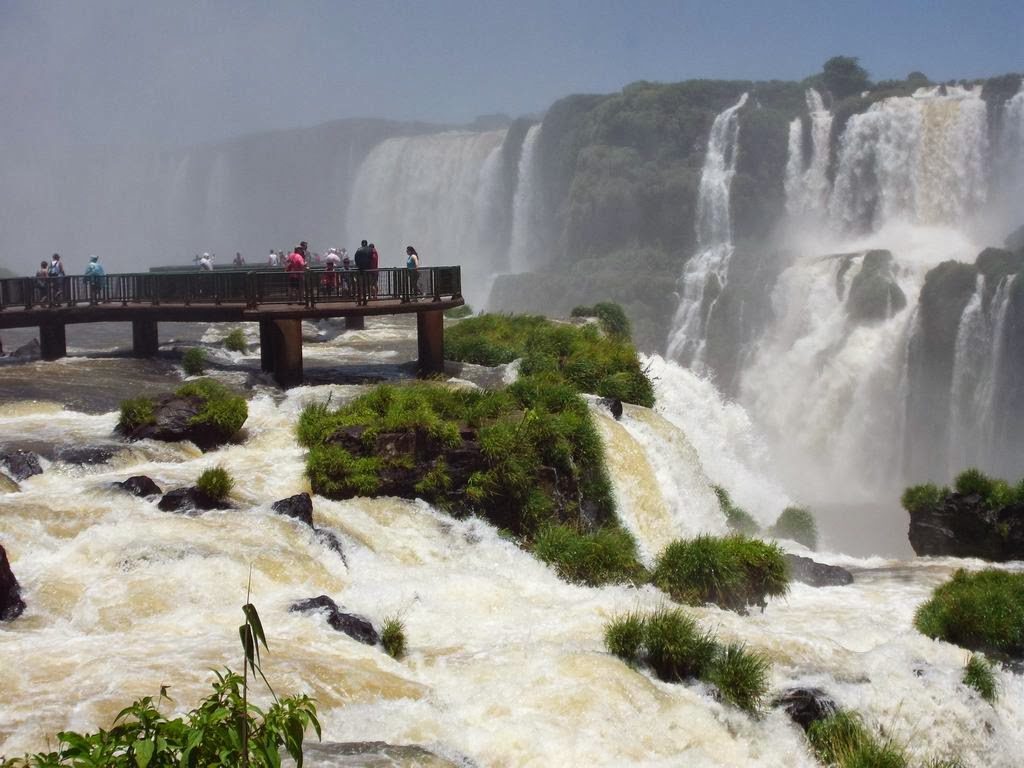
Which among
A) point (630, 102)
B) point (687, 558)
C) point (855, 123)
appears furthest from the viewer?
point (630, 102)

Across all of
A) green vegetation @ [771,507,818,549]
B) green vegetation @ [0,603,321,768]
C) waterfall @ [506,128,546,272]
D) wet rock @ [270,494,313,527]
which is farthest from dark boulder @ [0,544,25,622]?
waterfall @ [506,128,546,272]

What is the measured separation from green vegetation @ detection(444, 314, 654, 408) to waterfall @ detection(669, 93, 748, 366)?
2139 centimetres

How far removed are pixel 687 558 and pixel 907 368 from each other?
2660 cm

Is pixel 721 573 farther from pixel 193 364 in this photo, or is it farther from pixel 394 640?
pixel 193 364

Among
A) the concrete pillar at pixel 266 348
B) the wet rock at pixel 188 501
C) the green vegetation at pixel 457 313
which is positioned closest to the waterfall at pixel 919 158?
the green vegetation at pixel 457 313

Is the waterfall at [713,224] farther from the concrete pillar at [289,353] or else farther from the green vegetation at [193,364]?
the concrete pillar at [289,353]

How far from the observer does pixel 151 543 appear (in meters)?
11.3

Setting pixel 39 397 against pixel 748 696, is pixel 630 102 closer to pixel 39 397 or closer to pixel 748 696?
pixel 39 397

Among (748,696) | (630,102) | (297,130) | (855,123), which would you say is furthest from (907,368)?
(297,130)

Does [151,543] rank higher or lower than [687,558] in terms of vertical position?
higher

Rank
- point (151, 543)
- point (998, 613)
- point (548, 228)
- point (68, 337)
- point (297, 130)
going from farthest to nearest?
point (297, 130) < point (548, 228) < point (68, 337) < point (998, 613) < point (151, 543)

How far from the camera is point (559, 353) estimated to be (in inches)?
934

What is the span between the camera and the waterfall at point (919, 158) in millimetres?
47250

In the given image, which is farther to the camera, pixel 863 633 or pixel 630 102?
pixel 630 102
